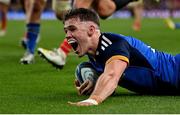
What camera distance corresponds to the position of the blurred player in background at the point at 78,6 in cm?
718

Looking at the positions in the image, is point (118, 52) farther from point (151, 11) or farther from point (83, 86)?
point (151, 11)

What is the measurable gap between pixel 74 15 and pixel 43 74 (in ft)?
7.49

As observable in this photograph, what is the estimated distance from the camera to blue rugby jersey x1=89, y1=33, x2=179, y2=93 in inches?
187

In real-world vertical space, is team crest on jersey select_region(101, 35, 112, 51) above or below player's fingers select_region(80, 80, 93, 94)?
above

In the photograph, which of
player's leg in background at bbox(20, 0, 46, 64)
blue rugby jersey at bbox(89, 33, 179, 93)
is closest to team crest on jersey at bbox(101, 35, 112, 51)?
blue rugby jersey at bbox(89, 33, 179, 93)

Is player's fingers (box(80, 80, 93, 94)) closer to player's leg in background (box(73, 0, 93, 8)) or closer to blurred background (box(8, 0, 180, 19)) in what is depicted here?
player's leg in background (box(73, 0, 93, 8))

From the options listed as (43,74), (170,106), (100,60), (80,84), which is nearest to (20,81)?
(43,74)

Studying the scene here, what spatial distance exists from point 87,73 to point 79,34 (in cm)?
45

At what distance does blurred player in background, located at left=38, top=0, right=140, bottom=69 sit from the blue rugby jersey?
2.22 meters

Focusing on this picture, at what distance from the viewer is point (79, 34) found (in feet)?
15.5

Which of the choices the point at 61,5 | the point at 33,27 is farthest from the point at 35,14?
the point at 61,5

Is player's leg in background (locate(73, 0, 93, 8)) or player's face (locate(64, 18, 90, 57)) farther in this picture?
player's leg in background (locate(73, 0, 93, 8))

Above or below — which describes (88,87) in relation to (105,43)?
below

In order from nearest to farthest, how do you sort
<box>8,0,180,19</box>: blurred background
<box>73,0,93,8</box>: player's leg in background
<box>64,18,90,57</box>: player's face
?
<box>64,18,90,57</box>: player's face → <box>73,0,93,8</box>: player's leg in background → <box>8,0,180,19</box>: blurred background
